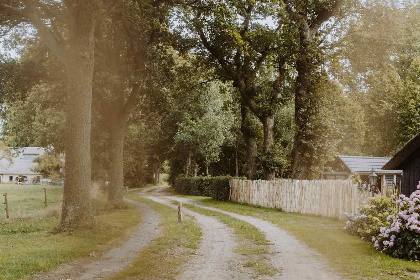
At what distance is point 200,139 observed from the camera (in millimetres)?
38438

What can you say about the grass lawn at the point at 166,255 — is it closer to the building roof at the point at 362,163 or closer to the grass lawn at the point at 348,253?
the grass lawn at the point at 348,253

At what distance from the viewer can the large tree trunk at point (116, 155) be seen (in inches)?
908

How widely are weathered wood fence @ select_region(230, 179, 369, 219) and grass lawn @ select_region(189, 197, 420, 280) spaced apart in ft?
3.88

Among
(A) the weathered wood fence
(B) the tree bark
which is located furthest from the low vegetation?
(B) the tree bark

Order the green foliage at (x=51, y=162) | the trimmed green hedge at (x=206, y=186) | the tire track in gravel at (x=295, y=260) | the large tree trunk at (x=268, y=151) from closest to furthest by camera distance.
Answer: the tire track in gravel at (x=295, y=260), the large tree trunk at (x=268, y=151), the trimmed green hedge at (x=206, y=186), the green foliage at (x=51, y=162)

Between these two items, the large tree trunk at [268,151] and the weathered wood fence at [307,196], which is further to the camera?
the large tree trunk at [268,151]

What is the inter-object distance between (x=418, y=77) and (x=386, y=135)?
253 inches

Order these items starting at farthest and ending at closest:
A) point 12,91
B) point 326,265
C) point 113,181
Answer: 1. point 113,181
2. point 12,91
3. point 326,265

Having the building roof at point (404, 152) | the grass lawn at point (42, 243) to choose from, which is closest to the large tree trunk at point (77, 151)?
the grass lawn at point (42, 243)

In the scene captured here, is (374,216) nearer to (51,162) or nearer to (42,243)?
(42,243)

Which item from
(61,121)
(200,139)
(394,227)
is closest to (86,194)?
(394,227)

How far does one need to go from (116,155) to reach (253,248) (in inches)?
567

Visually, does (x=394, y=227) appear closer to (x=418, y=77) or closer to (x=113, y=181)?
(x=113, y=181)

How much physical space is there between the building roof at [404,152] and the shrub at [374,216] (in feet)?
23.7
